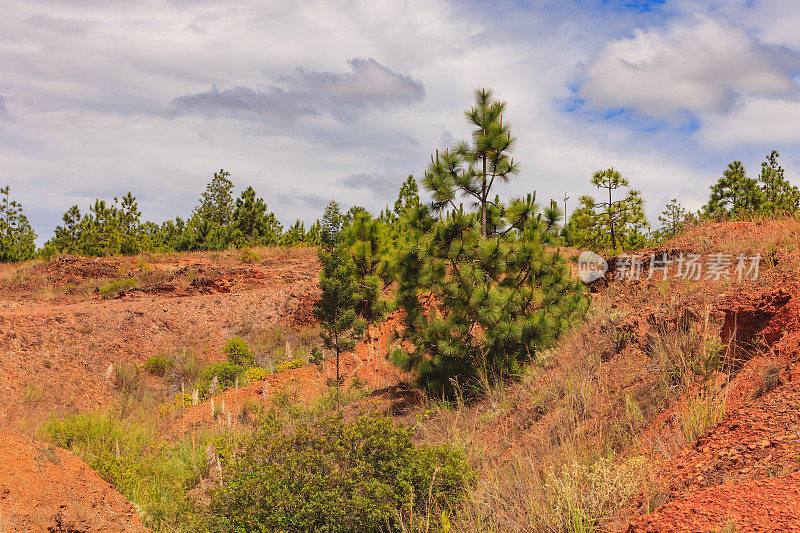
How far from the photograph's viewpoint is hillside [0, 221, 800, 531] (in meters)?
3.46

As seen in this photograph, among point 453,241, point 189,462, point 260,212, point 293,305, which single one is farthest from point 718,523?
point 260,212

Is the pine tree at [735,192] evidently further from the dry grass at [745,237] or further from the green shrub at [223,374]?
the green shrub at [223,374]

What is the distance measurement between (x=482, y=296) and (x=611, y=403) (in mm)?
3712

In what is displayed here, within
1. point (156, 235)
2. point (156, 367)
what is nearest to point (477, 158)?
point (156, 367)

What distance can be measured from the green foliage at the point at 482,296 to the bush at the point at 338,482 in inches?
141

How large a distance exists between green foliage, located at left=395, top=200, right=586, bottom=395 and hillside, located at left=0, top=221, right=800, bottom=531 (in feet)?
1.92

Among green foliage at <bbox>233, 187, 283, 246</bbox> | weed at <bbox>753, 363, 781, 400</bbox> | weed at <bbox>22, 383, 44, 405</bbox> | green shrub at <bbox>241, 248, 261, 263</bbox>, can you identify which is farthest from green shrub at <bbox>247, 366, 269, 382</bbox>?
green foliage at <bbox>233, 187, 283, 246</bbox>

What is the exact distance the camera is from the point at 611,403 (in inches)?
216

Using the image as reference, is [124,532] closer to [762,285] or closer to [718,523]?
[718,523]

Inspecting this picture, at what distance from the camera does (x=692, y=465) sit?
3574 millimetres

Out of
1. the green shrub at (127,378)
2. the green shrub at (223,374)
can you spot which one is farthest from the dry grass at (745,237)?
the green shrub at (127,378)

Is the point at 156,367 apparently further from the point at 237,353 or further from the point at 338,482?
the point at 338,482

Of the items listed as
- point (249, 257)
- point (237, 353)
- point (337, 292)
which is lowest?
point (237, 353)

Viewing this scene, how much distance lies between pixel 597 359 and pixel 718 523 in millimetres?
4331
